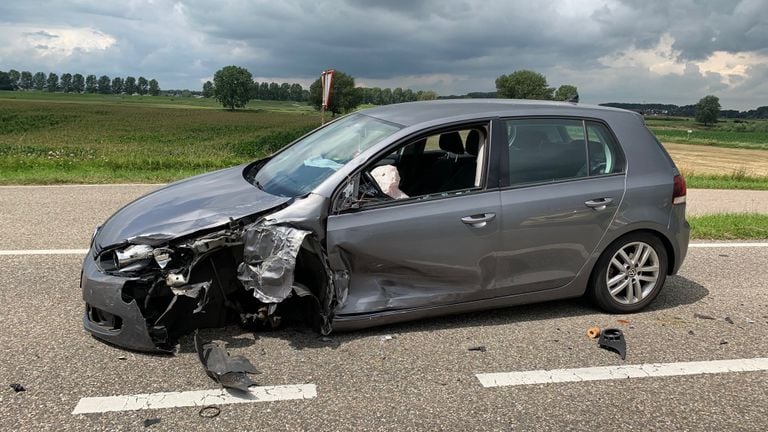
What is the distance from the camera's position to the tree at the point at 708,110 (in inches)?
4028

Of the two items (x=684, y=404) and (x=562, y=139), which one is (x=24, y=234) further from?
(x=684, y=404)

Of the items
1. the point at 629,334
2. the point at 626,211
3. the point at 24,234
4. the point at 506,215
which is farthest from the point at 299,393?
the point at 24,234

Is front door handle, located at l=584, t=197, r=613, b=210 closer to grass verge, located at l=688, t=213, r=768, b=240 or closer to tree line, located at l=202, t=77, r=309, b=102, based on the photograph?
grass verge, located at l=688, t=213, r=768, b=240

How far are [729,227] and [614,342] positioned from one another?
510 centimetres

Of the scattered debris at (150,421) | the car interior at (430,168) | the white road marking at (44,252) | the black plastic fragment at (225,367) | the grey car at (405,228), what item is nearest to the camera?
the scattered debris at (150,421)

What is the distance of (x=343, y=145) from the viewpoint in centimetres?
451

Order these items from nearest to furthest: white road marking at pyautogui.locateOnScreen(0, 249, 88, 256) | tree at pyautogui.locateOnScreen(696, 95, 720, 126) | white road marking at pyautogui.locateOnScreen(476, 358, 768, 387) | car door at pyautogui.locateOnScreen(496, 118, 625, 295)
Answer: white road marking at pyautogui.locateOnScreen(476, 358, 768, 387)
car door at pyautogui.locateOnScreen(496, 118, 625, 295)
white road marking at pyautogui.locateOnScreen(0, 249, 88, 256)
tree at pyautogui.locateOnScreen(696, 95, 720, 126)

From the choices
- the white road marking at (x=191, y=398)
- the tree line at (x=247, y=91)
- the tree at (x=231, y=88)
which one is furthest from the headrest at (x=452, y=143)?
the tree at (x=231, y=88)

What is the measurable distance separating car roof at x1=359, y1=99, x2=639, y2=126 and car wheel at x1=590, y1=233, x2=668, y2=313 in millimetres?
1093

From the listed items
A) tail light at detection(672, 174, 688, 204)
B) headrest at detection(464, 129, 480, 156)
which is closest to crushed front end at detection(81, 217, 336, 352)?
headrest at detection(464, 129, 480, 156)

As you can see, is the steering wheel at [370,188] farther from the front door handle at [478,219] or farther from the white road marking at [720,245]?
the white road marking at [720,245]

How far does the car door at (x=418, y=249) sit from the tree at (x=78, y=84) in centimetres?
15466

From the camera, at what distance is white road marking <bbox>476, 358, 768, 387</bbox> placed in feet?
11.6

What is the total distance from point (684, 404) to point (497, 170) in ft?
6.26
